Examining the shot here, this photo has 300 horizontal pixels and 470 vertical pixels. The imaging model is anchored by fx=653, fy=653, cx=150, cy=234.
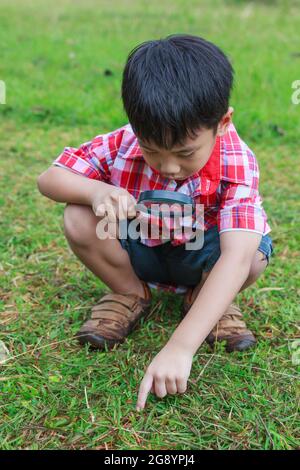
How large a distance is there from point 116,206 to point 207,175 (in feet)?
0.89

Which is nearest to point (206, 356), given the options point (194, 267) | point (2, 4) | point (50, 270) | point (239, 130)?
point (194, 267)

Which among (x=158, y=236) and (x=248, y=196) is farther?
(x=158, y=236)

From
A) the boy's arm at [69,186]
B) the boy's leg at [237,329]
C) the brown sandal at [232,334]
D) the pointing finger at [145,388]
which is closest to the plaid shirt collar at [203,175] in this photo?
the boy's arm at [69,186]

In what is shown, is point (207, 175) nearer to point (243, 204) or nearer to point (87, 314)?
point (243, 204)

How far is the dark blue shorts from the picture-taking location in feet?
6.15

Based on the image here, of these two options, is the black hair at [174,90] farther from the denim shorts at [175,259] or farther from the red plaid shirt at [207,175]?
the denim shorts at [175,259]

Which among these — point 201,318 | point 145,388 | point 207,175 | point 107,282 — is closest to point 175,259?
point 107,282

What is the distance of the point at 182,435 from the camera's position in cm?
147

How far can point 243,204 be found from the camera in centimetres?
172

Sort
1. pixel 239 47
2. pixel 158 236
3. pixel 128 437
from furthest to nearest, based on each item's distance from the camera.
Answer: pixel 239 47 → pixel 158 236 → pixel 128 437

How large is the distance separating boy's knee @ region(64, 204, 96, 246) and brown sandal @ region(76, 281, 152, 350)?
22 cm

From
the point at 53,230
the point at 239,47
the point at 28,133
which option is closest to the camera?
the point at 53,230

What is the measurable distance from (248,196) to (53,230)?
3.50 feet

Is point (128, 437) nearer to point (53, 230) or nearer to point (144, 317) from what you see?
point (144, 317)
